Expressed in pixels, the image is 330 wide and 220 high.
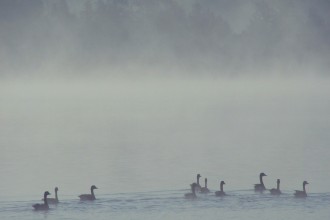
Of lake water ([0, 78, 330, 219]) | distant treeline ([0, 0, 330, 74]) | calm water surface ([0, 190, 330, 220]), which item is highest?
distant treeline ([0, 0, 330, 74])

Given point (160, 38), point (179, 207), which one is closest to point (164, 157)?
point (179, 207)

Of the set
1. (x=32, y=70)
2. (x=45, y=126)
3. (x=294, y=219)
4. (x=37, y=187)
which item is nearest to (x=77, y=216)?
(x=294, y=219)

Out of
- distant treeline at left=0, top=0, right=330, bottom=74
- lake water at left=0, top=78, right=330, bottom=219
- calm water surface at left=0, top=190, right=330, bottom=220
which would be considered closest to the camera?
calm water surface at left=0, top=190, right=330, bottom=220

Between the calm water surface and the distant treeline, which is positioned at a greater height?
the distant treeline

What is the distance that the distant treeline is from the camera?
159 m

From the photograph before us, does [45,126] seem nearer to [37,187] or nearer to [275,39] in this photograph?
[37,187]

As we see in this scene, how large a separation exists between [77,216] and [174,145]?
24.2m

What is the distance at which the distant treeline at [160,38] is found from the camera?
158875mm

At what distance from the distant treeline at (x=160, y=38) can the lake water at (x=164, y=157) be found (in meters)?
61.3

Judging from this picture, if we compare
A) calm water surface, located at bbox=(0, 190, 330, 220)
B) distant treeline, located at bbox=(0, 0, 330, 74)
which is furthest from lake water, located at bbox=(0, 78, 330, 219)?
distant treeline, located at bbox=(0, 0, 330, 74)

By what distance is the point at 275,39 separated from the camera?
162 m

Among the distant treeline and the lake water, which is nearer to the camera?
the lake water

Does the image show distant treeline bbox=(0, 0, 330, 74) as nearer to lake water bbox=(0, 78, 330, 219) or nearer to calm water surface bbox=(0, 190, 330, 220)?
lake water bbox=(0, 78, 330, 219)

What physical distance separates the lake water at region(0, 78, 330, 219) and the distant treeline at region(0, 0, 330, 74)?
61.3 metres
